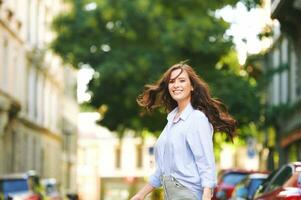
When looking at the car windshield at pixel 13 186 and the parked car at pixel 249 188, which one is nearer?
the parked car at pixel 249 188

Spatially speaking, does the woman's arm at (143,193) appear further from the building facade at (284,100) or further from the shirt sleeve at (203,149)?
the building facade at (284,100)

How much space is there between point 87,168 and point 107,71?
5062 cm

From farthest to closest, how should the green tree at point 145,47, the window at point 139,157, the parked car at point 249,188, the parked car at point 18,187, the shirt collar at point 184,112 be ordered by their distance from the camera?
the window at point 139,157 < the green tree at point 145,47 < the parked car at point 18,187 < the parked car at point 249,188 < the shirt collar at point 184,112

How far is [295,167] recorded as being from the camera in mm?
11195

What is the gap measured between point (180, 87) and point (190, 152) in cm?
47

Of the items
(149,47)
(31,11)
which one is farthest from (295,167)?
(31,11)

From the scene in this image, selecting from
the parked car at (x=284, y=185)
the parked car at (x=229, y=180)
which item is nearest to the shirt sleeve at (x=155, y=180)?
the parked car at (x=284, y=185)

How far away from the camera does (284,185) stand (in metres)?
10.5

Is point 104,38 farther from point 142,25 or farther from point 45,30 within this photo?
point 45,30

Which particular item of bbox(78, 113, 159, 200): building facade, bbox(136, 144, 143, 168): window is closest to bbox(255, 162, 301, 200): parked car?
bbox(78, 113, 159, 200): building facade

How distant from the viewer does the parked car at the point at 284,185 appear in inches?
Answer: 340

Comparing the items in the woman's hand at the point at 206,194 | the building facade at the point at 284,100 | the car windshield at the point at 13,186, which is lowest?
the woman's hand at the point at 206,194

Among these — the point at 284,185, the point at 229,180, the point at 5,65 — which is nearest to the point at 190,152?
the point at 284,185

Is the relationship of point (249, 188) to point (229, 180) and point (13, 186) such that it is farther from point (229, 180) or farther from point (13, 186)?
point (229, 180)
